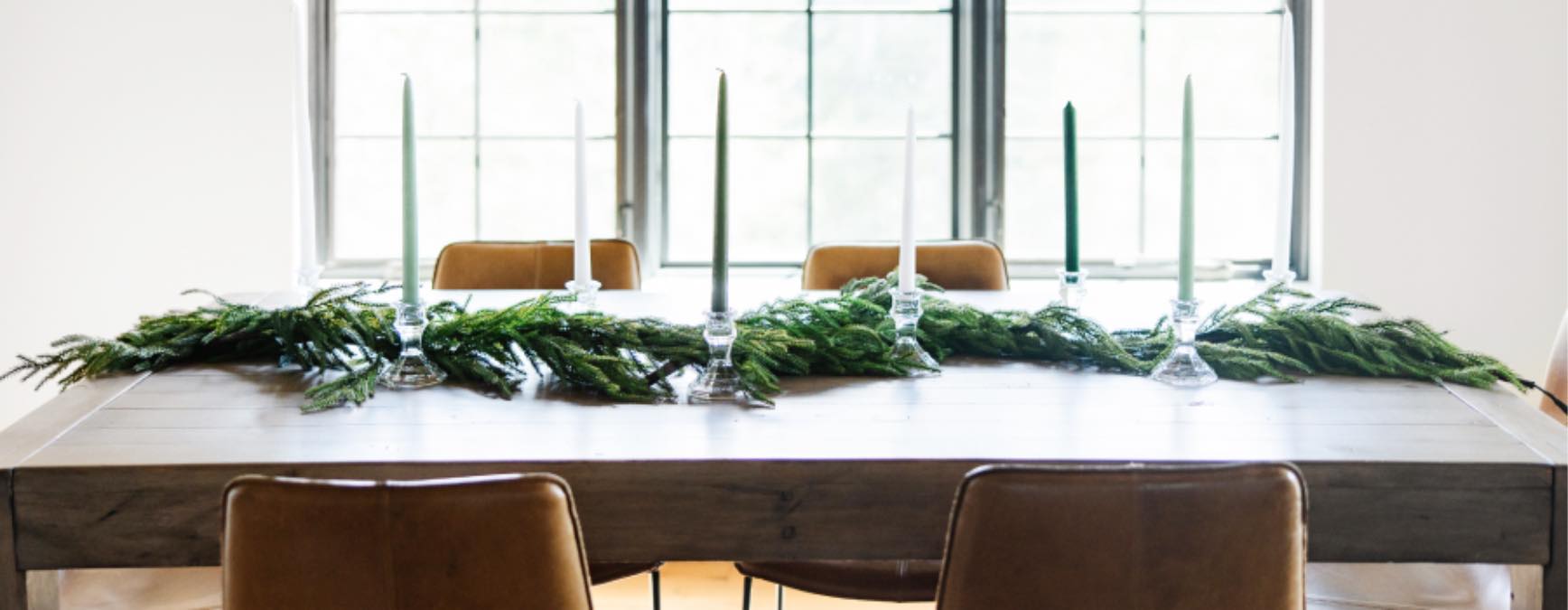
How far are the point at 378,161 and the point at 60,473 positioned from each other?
8.01ft

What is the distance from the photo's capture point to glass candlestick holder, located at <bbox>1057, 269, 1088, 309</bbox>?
6.61ft

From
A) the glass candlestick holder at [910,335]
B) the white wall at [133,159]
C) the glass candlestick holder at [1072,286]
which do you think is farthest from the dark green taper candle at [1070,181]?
the white wall at [133,159]

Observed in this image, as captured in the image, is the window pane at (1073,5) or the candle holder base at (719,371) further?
the window pane at (1073,5)

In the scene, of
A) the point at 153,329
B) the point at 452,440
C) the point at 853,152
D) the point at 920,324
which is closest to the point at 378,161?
the point at 853,152

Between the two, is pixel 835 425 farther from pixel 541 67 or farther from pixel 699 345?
pixel 541 67

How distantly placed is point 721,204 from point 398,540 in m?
0.55

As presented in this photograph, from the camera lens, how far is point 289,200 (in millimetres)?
3418

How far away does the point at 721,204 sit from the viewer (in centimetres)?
146

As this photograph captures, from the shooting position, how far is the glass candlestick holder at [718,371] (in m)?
1.52

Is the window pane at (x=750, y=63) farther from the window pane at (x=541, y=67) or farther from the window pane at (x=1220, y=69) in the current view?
the window pane at (x=1220, y=69)

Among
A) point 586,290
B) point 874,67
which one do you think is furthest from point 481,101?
point 586,290

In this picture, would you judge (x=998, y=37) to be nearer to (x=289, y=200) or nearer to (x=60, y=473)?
(x=289, y=200)

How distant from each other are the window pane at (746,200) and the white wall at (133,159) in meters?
0.90

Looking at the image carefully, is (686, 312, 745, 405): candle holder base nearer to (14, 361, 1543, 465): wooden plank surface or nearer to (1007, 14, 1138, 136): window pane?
(14, 361, 1543, 465): wooden plank surface
